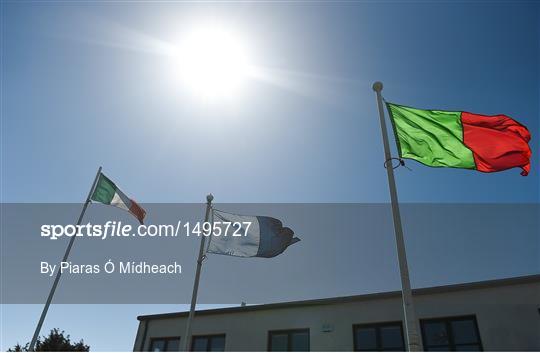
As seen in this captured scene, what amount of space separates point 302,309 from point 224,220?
4.52 meters

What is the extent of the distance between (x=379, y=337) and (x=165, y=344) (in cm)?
886

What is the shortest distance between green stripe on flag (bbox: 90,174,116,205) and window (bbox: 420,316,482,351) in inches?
507

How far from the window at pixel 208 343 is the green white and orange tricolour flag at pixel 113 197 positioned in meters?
5.46

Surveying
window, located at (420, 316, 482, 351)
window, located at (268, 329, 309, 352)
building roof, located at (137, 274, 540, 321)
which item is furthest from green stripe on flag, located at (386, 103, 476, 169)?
window, located at (268, 329, 309, 352)

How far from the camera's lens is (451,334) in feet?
40.3

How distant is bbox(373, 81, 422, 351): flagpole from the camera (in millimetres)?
7090

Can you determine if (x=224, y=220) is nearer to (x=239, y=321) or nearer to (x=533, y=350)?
(x=239, y=321)

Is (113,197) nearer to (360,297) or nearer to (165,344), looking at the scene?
(165,344)

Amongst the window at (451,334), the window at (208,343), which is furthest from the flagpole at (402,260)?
the window at (208,343)

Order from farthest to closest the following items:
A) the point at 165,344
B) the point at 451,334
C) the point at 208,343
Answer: the point at 165,344
the point at 208,343
the point at 451,334

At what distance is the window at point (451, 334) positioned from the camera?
11.9 metres

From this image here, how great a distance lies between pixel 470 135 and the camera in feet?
32.3

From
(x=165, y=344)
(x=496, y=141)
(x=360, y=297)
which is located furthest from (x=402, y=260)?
(x=165, y=344)

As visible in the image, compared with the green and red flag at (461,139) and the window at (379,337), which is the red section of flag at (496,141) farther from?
the window at (379,337)
